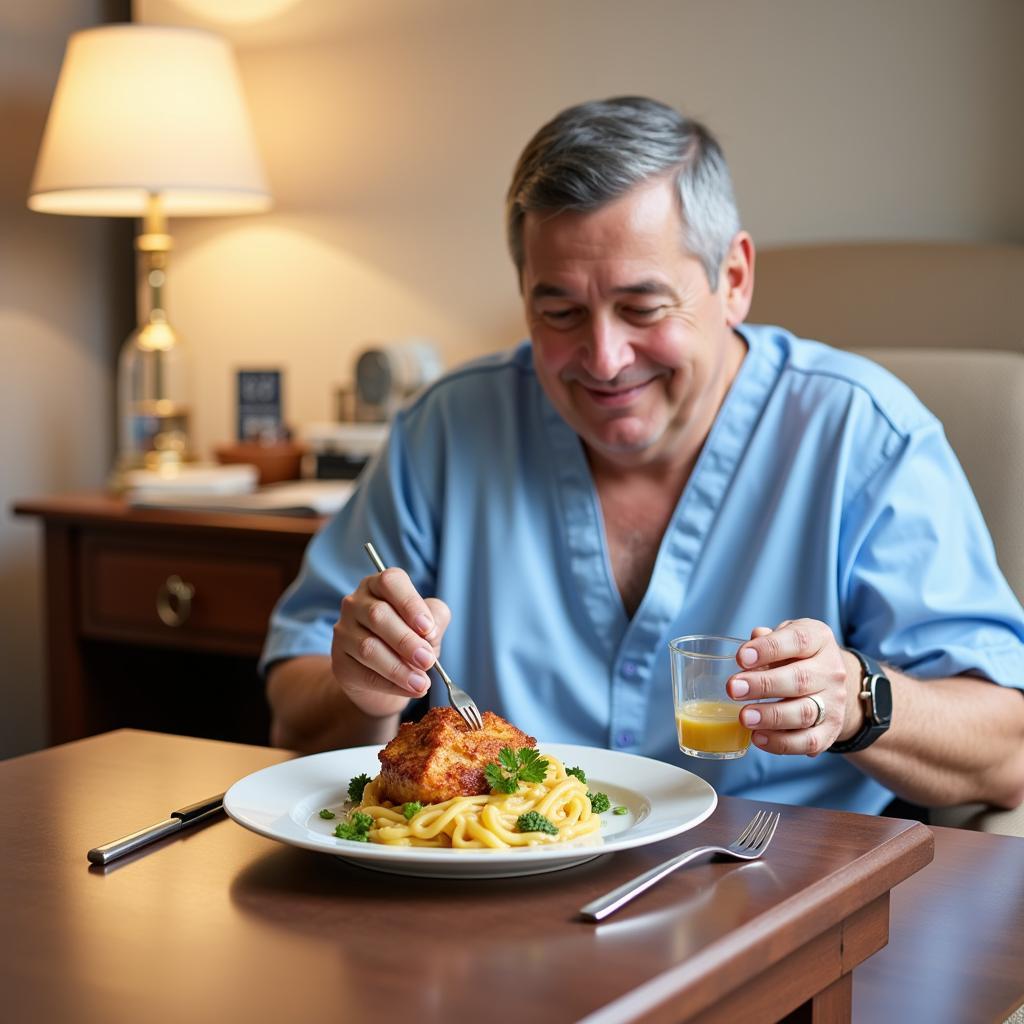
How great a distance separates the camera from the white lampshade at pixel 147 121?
108 inches

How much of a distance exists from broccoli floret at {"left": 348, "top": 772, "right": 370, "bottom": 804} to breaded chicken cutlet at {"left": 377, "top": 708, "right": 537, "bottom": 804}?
30 millimetres

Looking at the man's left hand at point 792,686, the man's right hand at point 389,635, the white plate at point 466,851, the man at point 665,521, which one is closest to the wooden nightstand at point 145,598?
the man at point 665,521

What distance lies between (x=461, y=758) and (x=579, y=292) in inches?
27.3

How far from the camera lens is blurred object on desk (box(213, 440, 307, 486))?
2924mm

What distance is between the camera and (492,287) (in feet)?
9.55

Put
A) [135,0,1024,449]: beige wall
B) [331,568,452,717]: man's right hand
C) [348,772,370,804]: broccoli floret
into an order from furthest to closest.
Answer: [135,0,1024,449]: beige wall < [331,568,452,717]: man's right hand < [348,772,370,804]: broccoli floret

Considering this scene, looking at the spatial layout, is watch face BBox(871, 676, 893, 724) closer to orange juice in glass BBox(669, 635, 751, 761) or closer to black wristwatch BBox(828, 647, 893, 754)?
black wristwatch BBox(828, 647, 893, 754)

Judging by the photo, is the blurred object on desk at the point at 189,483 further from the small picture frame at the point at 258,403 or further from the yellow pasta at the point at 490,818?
the yellow pasta at the point at 490,818

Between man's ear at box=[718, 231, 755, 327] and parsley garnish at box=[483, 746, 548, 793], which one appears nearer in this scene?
parsley garnish at box=[483, 746, 548, 793]

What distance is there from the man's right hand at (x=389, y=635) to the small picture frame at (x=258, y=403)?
5.85ft

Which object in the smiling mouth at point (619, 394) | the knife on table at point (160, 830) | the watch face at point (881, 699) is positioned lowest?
the knife on table at point (160, 830)

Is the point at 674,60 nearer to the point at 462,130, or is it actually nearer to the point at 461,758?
the point at 462,130

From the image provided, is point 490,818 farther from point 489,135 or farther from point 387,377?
point 489,135

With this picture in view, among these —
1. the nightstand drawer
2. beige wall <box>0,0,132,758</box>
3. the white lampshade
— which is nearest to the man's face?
the nightstand drawer
